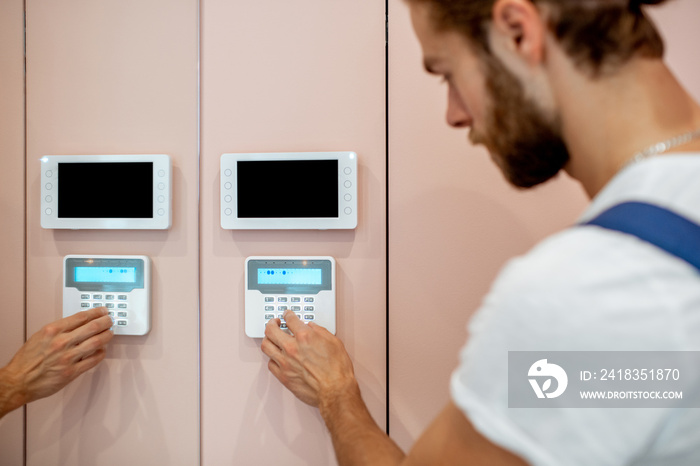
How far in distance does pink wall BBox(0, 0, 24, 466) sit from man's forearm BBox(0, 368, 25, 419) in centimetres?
15

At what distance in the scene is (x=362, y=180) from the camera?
818 mm

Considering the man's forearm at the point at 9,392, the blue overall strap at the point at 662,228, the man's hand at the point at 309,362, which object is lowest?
the man's forearm at the point at 9,392

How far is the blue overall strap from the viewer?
1.08 feet

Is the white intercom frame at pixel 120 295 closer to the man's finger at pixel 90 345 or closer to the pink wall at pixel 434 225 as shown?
the man's finger at pixel 90 345

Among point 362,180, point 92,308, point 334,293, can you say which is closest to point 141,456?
point 92,308

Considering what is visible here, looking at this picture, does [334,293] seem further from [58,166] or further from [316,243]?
[58,166]

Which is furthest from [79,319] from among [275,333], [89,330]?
[275,333]

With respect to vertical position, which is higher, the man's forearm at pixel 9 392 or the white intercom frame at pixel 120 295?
the white intercom frame at pixel 120 295

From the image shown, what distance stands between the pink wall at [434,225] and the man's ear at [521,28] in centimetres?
37

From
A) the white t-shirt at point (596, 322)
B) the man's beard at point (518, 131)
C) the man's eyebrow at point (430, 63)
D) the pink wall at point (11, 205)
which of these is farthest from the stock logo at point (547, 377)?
the pink wall at point (11, 205)

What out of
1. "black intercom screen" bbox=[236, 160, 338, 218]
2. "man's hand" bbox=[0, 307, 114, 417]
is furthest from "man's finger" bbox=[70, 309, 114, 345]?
"black intercom screen" bbox=[236, 160, 338, 218]

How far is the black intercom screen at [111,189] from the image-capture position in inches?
32.4

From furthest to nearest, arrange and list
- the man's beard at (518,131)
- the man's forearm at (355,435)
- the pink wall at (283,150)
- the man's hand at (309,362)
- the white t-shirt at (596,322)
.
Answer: the pink wall at (283,150), the man's hand at (309,362), the man's forearm at (355,435), the man's beard at (518,131), the white t-shirt at (596,322)

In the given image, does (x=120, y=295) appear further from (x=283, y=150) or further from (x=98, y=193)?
(x=283, y=150)
